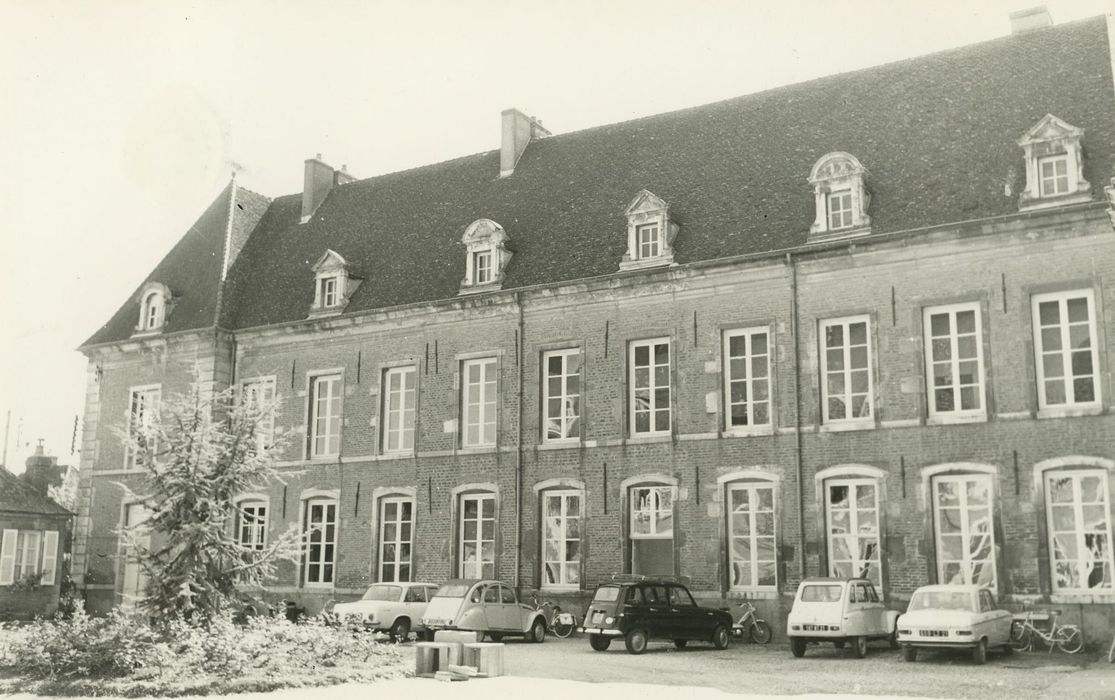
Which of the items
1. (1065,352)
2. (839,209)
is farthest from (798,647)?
(839,209)

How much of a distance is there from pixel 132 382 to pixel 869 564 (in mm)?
20324

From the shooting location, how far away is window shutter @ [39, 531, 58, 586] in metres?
30.6

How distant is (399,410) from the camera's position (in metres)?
26.8

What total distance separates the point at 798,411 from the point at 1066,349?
4833 millimetres

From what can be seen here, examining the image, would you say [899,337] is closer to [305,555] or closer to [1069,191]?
[1069,191]

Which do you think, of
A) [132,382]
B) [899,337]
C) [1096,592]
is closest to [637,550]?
[899,337]

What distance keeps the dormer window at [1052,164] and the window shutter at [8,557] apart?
26153 mm

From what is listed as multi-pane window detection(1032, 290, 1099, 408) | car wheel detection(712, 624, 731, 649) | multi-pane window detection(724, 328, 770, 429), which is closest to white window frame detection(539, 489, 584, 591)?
multi-pane window detection(724, 328, 770, 429)

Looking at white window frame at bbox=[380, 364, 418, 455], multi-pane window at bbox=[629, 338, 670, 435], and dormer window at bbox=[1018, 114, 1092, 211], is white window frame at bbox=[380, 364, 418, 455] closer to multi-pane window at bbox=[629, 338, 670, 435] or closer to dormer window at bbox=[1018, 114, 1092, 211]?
multi-pane window at bbox=[629, 338, 670, 435]

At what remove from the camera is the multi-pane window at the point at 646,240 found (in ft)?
78.1

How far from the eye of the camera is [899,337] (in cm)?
2075

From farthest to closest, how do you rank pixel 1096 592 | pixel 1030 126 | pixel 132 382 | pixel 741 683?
pixel 132 382
pixel 1030 126
pixel 1096 592
pixel 741 683

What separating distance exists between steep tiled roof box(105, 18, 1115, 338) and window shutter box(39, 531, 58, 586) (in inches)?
250

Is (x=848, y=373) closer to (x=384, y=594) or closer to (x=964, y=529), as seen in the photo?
(x=964, y=529)
